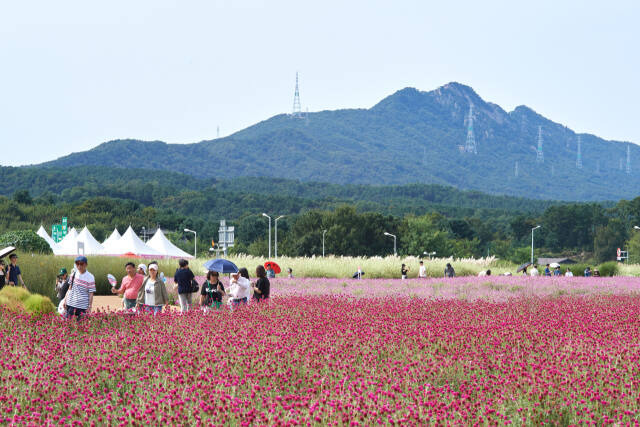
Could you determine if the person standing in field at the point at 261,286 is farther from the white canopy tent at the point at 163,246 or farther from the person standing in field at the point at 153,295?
the white canopy tent at the point at 163,246

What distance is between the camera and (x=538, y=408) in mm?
6590

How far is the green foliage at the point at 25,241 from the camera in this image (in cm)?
3416

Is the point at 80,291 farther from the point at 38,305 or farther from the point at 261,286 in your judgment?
the point at 261,286

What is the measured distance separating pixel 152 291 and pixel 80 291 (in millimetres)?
1727

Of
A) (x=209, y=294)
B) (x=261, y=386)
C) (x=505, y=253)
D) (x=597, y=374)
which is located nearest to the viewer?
(x=261, y=386)

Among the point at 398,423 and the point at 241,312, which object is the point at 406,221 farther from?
the point at 398,423

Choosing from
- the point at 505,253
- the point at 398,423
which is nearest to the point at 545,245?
the point at 505,253

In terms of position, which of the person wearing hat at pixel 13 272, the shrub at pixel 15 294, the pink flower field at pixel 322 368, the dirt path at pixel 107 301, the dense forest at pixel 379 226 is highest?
the dense forest at pixel 379 226

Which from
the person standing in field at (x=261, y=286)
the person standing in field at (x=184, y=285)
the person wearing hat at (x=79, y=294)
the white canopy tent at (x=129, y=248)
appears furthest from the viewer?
the white canopy tent at (x=129, y=248)

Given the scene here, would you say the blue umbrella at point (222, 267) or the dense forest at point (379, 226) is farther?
the dense forest at point (379, 226)

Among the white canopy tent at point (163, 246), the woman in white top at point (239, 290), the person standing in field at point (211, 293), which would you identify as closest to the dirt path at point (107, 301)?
the woman in white top at point (239, 290)

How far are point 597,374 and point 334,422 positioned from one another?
11.9 ft

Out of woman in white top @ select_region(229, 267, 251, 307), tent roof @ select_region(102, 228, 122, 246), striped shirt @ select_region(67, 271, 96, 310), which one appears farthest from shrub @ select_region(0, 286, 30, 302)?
tent roof @ select_region(102, 228, 122, 246)

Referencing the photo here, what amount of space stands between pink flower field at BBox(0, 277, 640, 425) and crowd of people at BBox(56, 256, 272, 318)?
44 cm
